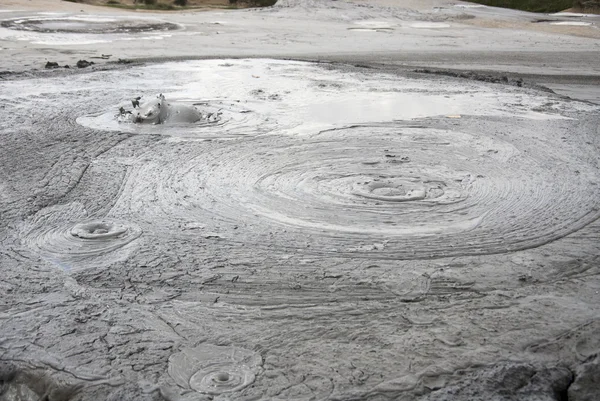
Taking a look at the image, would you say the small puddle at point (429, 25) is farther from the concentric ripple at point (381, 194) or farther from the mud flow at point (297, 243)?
the concentric ripple at point (381, 194)

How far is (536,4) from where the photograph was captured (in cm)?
2748

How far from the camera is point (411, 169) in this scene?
4.85 m

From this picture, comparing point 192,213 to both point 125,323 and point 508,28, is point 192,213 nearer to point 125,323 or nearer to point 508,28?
point 125,323

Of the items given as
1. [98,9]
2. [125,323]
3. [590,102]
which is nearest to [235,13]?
[98,9]

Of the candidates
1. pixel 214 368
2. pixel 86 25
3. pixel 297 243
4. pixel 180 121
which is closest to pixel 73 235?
pixel 297 243

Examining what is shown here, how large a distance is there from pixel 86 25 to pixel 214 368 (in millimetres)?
14211

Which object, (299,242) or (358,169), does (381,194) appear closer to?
(358,169)

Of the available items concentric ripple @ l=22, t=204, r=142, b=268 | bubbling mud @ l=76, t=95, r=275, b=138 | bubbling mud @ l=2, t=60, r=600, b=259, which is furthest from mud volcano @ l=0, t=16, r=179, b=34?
concentric ripple @ l=22, t=204, r=142, b=268

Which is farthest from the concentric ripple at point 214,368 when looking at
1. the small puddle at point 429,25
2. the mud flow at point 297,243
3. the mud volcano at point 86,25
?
the small puddle at point 429,25

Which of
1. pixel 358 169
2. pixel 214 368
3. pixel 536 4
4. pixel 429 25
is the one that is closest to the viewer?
pixel 214 368

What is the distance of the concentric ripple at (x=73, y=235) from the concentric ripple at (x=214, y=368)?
1080 mm

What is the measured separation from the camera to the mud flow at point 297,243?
2498 mm

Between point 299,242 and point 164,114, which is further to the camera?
point 164,114

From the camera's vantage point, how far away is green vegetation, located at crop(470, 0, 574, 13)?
87.1 ft
